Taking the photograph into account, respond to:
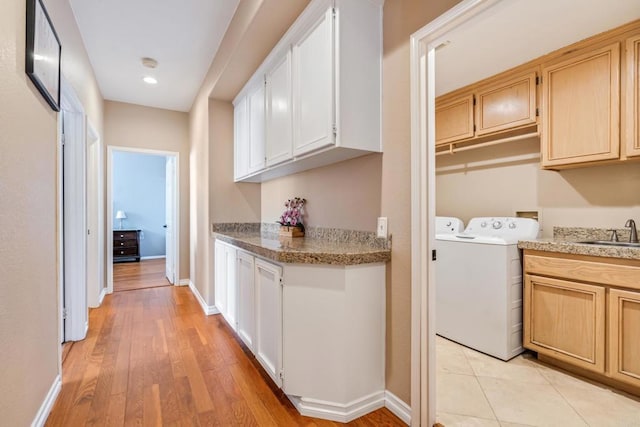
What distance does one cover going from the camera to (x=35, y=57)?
4.70 feet

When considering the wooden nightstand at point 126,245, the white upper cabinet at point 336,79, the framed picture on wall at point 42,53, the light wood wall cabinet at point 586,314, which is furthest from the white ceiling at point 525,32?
the wooden nightstand at point 126,245

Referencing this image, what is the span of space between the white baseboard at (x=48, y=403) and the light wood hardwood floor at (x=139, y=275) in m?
2.70

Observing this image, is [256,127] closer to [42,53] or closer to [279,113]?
[279,113]

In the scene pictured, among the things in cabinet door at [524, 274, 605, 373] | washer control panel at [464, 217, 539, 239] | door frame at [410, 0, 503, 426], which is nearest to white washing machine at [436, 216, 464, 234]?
washer control panel at [464, 217, 539, 239]

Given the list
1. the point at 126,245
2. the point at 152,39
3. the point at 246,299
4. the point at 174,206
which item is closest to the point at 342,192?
the point at 246,299

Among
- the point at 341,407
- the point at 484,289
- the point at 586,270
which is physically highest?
the point at 586,270

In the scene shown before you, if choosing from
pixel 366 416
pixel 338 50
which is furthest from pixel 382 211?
pixel 366 416

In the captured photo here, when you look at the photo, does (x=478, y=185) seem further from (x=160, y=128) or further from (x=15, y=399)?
(x=160, y=128)

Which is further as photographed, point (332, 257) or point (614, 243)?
point (614, 243)

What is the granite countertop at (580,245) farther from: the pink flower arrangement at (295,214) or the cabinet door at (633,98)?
the pink flower arrangement at (295,214)

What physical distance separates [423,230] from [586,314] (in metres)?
1.38

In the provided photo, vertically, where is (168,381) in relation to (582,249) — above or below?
below

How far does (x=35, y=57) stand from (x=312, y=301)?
5.76 feet

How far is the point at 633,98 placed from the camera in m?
1.93
